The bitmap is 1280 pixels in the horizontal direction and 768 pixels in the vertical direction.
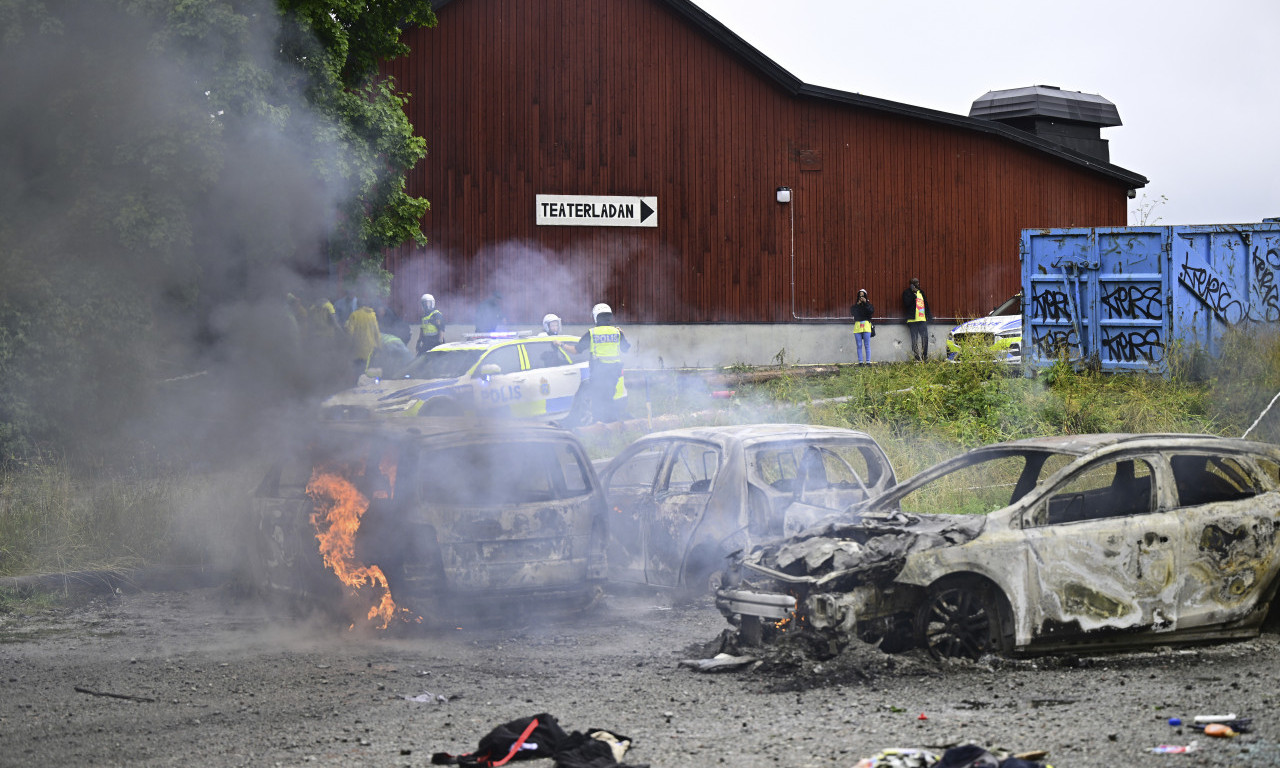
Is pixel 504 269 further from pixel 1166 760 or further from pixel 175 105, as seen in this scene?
pixel 1166 760

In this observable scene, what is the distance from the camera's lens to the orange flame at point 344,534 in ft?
24.7

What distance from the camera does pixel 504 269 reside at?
80.4ft

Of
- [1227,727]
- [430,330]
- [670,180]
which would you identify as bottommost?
[1227,727]

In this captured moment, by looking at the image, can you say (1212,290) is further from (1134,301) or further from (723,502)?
(723,502)

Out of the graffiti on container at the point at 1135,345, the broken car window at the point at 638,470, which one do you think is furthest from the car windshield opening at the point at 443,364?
the graffiti on container at the point at 1135,345

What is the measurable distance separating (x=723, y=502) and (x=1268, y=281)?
11.1 m

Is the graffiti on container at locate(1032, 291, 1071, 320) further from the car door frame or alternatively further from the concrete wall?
the car door frame

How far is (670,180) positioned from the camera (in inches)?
1022

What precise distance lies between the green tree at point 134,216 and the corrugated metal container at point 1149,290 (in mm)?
10750

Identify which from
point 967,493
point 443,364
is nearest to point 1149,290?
point 967,493

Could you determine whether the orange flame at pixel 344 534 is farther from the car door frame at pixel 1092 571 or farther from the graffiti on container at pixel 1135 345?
the graffiti on container at pixel 1135 345

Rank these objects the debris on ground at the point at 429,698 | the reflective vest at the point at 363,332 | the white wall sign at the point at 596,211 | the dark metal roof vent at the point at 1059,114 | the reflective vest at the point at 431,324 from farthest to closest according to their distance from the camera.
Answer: the dark metal roof vent at the point at 1059,114 < the white wall sign at the point at 596,211 < the reflective vest at the point at 431,324 < the reflective vest at the point at 363,332 < the debris on ground at the point at 429,698

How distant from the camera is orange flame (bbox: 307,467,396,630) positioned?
753 centimetres

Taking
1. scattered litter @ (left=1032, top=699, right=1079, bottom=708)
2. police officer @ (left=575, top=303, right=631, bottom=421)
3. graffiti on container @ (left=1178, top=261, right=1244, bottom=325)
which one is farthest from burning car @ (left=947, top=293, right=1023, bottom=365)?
scattered litter @ (left=1032, top=699, right=1079, bottom=708)
